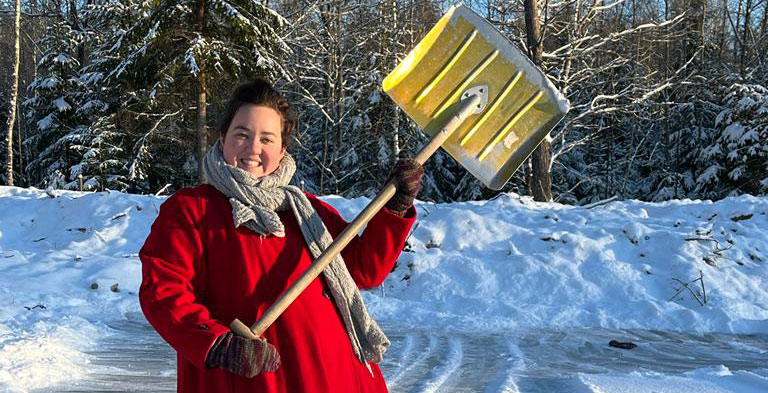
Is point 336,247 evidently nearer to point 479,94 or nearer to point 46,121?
point 479,94

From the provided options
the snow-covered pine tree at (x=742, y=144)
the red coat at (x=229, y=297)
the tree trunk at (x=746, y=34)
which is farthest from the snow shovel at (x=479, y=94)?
the tree trunk at (x=746, y=34)

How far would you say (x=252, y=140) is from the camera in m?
1.95

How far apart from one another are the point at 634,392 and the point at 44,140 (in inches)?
996

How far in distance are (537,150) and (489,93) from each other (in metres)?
9.16

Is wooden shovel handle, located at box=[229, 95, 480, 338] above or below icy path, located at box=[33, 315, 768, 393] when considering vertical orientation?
above

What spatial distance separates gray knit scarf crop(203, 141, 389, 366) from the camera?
6.16 ft

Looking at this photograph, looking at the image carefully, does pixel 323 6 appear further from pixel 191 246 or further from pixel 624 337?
pixel 191 246

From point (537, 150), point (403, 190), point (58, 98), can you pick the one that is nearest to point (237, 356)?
point (403, 190)

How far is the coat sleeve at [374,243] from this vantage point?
2.00 meters

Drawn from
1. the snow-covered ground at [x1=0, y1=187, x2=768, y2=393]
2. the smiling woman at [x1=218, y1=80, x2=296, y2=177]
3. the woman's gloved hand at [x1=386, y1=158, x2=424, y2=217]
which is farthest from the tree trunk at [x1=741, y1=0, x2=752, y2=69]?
the smiling woman at [x1=218, y1=80, x2=296, y2=177]

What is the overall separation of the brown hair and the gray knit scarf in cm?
8

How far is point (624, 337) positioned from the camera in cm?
588

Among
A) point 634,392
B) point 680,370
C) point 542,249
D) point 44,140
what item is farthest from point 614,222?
point 44,140

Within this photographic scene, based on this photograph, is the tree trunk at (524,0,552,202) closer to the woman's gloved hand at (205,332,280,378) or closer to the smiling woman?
the smiling woman
